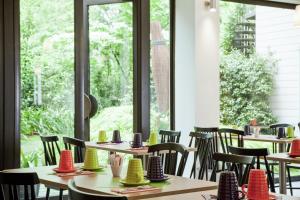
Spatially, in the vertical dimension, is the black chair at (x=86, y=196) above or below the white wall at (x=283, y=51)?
below

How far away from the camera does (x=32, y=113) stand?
5641 millimetres

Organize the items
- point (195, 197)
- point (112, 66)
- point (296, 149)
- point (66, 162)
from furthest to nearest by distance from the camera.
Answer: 1. point (112, 66)
2. point (296, 149)
3. point (66, 162)
4. point (195, 197)

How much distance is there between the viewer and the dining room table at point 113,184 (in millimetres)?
2697

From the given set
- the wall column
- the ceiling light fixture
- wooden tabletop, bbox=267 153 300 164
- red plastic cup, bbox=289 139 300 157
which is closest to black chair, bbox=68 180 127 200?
wooden tabletop, bbox=267 153 300 164

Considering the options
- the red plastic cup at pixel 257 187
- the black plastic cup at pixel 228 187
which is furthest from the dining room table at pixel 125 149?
the black plastic cup at pixel 228 187

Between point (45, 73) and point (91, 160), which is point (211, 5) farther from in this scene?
point (91, 160)

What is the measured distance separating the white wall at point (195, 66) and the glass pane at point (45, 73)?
4.96 ft

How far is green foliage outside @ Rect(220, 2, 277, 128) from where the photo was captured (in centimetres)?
740

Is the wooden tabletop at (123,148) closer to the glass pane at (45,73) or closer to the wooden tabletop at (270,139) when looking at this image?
the glass pane at (45,73)

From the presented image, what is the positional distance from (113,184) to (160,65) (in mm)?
3953

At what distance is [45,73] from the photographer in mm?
5770

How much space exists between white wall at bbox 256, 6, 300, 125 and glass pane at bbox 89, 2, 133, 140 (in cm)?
225

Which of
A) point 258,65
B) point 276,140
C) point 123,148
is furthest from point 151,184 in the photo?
point 258,65

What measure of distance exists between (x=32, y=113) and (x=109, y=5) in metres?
1.59
